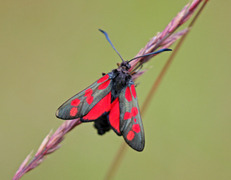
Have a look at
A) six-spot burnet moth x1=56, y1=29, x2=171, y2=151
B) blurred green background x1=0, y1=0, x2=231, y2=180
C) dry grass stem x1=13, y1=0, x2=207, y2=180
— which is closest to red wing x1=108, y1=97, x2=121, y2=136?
six-spot burnet moth x1=56, y1=29, x2=171, y2=151

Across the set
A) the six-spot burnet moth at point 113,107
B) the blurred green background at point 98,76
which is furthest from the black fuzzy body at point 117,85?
the blurred green background at point 98,76

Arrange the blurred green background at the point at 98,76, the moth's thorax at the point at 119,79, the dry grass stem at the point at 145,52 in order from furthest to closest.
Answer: the blurred green background at the point at 98,76
the moth's thorax at the point at 119,79
the dry grass stem at the point at 145,52

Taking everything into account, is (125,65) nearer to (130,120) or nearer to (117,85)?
(117,85)

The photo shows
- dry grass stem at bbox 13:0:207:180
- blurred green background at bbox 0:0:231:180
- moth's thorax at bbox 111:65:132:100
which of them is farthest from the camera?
blurred green background at bbox 0:0:231:180

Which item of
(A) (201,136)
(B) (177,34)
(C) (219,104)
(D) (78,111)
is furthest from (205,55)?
(D) (78,111)

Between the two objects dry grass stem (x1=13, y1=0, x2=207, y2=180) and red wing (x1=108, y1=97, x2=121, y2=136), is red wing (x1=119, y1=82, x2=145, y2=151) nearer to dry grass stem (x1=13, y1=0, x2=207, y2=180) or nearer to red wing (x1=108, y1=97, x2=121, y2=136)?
red wing (x1=108, y1=97, x2=121, y2=136)

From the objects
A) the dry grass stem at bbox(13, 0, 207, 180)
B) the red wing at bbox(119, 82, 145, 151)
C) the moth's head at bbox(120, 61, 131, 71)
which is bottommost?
the red wing at bbox(119, 82, 145, 151)

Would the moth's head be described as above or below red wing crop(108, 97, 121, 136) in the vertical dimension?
above

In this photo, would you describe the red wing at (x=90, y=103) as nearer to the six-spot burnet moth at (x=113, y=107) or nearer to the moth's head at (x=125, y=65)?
the six-spot burnet moth at (x=113, y=107)
